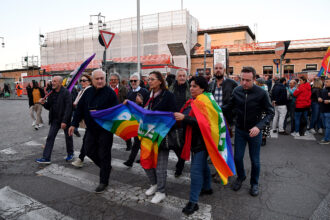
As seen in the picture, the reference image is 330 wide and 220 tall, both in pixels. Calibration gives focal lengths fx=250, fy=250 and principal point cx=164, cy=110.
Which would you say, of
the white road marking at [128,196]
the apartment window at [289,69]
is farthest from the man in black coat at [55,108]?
the apartment window at [289,69]

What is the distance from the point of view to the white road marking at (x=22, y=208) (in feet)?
11.0

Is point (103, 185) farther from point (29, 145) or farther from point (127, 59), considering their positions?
point (127, 59)

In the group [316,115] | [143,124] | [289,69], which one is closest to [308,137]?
[316,115]

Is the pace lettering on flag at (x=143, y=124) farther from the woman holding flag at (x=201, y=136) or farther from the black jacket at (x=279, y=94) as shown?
the black jacket at (x=279, y=94)

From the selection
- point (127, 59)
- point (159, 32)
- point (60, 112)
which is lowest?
point (60, 112)

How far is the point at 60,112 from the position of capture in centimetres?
543

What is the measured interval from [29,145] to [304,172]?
7079mm

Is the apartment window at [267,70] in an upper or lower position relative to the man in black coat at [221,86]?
upper

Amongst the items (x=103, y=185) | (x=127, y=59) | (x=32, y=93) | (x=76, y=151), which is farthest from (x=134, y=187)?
(x=127, y=59)

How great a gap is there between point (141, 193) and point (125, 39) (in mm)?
42758

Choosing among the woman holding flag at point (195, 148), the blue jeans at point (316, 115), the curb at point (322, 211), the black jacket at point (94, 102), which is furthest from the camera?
the blue jeans at point (316, 115)

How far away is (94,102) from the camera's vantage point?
13.8 feet

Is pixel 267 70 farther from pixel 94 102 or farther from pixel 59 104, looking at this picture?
pixel 94 102

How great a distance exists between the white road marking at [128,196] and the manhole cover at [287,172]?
2.04 meters
